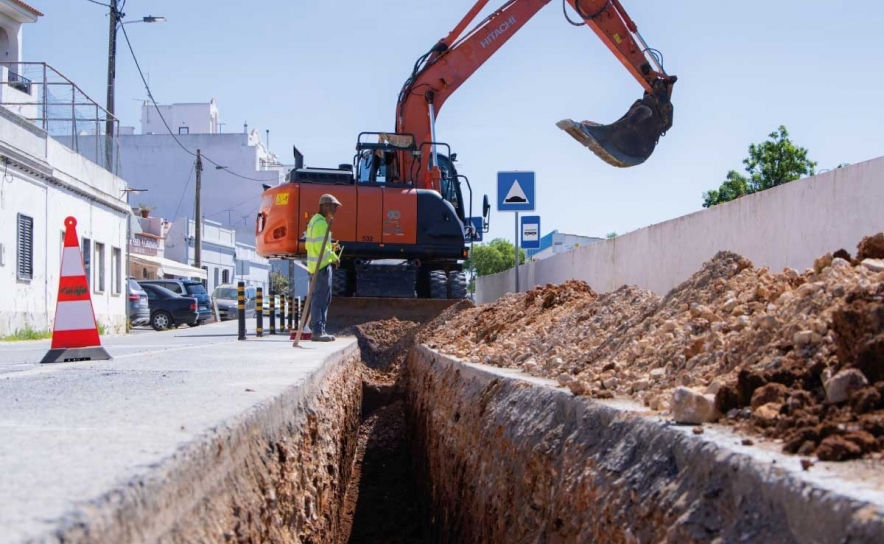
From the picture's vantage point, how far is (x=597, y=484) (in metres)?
3.19

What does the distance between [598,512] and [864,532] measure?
1.39 m

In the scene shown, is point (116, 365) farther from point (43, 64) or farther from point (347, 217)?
point (43, 64)

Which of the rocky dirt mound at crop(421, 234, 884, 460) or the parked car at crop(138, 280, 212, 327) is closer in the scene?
the rocky dirt mound at crop(421, 234, 884, 460)

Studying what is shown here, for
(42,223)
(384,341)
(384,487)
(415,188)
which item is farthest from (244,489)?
(42,223)

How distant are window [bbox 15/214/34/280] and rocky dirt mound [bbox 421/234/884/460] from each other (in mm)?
14412

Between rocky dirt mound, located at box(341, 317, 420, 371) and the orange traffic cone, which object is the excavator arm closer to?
rocky dirt mound, located at box(341, 317, 420, 371)

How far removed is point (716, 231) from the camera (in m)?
7.82

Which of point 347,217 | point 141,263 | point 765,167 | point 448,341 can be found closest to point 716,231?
point 448,341

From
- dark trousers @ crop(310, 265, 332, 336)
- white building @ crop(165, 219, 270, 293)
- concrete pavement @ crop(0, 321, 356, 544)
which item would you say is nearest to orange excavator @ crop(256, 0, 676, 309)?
dark trousers @ crop(310, 265, 332, 336)

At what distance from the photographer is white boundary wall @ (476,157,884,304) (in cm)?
560

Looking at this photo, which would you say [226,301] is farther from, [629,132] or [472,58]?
[629,132]

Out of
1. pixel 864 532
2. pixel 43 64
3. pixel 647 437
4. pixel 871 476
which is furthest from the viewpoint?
pixel 43 64

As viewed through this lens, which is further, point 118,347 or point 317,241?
point 118,347

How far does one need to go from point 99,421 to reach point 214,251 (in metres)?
51.6
